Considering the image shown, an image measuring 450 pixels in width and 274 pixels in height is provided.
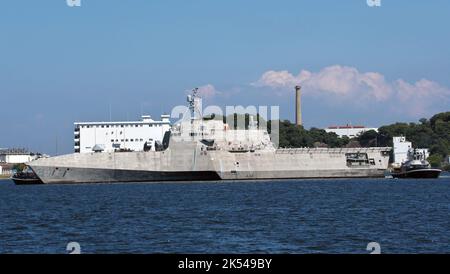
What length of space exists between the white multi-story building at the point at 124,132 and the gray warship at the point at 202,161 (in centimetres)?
3017

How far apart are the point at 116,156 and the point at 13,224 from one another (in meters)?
39.2

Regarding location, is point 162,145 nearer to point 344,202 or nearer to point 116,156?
point 116,156

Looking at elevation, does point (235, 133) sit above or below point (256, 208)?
above

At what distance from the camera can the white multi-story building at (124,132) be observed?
101 meters

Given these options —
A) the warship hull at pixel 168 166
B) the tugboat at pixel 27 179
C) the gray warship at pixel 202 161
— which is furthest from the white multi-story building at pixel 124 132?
the warship hull at pixel 168 166

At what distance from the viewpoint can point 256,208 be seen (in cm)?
3020

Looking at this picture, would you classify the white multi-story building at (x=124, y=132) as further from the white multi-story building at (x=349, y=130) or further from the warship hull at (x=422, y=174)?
the white multi-story building at (x=349, y=130)

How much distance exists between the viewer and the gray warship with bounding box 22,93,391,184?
64.6 metres

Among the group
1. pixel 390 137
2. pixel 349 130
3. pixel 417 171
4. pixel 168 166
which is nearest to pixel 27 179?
pixel 168 166

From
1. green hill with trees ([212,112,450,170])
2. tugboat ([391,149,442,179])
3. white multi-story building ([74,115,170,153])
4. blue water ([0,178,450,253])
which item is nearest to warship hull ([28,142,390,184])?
tugboat ([391,149,442,179])

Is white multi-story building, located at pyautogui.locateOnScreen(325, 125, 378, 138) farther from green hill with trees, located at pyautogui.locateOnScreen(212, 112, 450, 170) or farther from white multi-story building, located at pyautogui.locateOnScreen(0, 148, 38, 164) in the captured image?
white multi-story building, located at pyautogui.locateOnScreen(0, 148, 38, 164)

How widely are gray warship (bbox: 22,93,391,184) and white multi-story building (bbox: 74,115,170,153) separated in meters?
30.2
